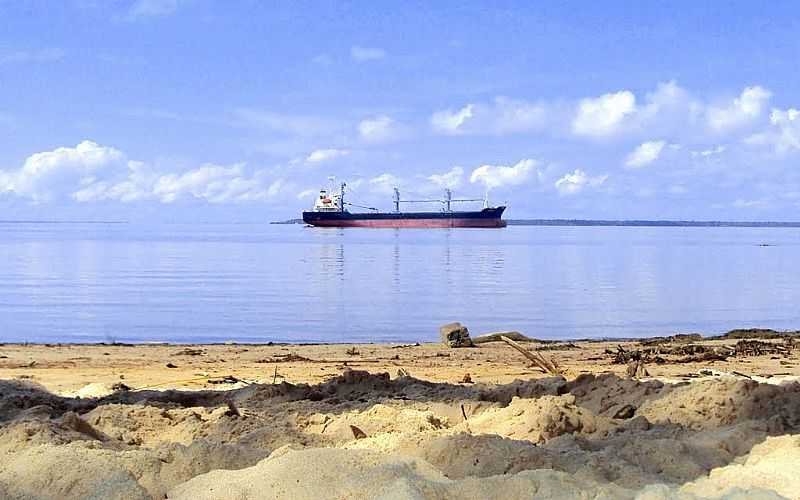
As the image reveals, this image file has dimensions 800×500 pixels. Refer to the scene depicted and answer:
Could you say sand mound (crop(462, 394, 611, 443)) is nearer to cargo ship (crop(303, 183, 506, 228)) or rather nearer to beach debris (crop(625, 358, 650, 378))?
beach debris (crop(625, 358, 650, 378))

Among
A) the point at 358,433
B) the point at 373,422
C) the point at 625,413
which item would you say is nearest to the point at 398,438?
the point at 358,433

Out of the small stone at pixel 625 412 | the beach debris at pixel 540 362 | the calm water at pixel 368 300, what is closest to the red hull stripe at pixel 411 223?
the calm water at pixel 368 300

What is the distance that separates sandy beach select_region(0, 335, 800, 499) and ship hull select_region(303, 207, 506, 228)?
326 feet

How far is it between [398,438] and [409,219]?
106 m

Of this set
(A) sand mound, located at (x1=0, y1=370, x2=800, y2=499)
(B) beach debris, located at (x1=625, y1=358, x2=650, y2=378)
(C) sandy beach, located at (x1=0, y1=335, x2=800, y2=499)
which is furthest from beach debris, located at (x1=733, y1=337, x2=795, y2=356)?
(A) sand mound, located at (x1=0, y1=370, x2=800, y2=499)

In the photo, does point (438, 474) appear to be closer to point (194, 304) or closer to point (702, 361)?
point (702, 361)

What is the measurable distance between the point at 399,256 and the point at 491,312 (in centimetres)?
2808

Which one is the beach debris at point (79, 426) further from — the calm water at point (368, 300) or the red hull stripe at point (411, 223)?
the red hull stripe at point (411, 223)

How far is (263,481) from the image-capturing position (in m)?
3.99

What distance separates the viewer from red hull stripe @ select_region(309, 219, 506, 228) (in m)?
109

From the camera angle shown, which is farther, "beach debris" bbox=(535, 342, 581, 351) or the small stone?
"beach debris" bbox=(535, 342, 581, 351)

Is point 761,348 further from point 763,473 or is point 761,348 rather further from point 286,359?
point 763,473

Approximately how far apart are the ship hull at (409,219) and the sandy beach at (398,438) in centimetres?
9922

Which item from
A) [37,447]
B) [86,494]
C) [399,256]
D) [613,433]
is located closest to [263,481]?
[86,494]
